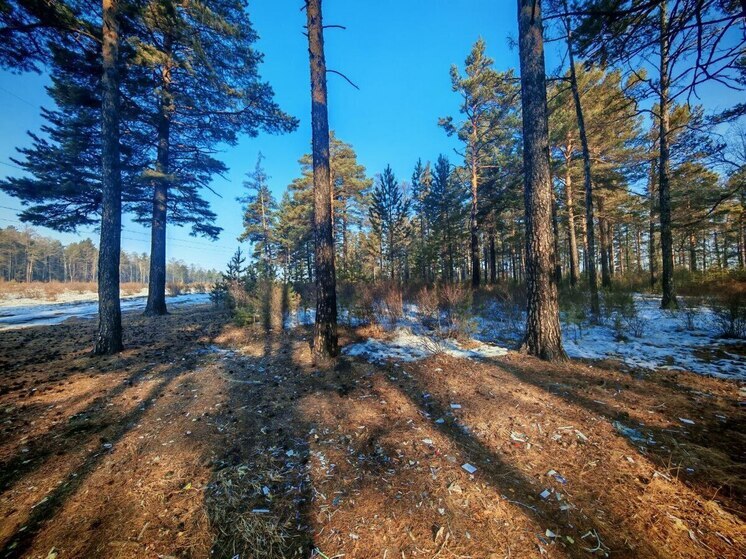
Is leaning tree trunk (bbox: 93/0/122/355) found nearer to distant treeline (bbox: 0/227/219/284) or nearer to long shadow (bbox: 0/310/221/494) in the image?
long shadow (bbox: 0/310/221/494)

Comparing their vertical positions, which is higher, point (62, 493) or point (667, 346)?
point (667, 346)

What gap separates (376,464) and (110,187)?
765cm

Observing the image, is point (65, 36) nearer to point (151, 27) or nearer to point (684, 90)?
point (151, 27)

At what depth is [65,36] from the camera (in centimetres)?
618

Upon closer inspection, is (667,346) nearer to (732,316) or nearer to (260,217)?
(732,316)

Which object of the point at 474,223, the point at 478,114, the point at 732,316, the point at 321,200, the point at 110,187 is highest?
the point at 478,114

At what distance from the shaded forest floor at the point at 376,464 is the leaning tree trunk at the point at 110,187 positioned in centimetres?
167

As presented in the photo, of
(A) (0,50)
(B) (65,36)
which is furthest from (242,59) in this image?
(A) (0,50)

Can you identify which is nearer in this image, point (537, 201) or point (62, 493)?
point (62, 493)

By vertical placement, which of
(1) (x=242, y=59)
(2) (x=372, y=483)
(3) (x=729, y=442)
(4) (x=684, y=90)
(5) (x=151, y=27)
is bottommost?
(2) (x=372, y=483)

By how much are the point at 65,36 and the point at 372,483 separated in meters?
10.9

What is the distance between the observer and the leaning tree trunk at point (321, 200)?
5.15 meters

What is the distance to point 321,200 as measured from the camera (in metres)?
5.23

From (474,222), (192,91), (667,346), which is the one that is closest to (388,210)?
(474,222)
